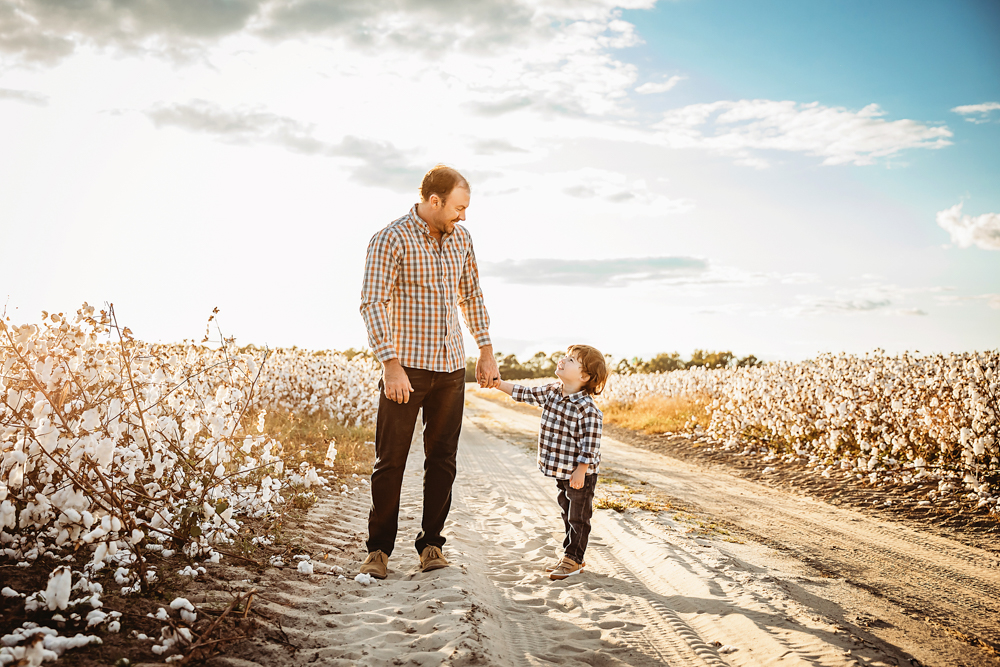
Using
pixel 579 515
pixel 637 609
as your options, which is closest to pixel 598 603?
pixel 637 609

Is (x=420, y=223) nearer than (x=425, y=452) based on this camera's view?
Yes

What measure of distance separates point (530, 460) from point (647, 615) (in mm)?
6680

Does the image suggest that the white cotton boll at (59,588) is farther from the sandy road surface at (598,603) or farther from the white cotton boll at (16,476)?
the sandy road surface at (598,603)

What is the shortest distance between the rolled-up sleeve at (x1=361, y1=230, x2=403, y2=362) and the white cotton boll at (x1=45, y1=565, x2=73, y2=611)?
1.93 meters

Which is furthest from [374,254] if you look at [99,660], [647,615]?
[647,615]

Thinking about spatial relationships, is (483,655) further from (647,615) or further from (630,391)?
(630,391)

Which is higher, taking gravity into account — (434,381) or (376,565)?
(434,381)

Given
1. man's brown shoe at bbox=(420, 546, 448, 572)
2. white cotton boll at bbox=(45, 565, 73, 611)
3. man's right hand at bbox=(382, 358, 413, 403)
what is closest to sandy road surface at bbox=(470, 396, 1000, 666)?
man's brown shoe at bbox=(420, 546, 448, 572)

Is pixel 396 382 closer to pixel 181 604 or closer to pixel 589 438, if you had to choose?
pixel 589 438

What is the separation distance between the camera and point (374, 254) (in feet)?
13.4

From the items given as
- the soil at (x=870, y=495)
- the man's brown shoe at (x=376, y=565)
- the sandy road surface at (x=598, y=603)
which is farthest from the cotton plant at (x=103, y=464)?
the soil at (x=870, y=495)

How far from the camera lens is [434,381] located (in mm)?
4223

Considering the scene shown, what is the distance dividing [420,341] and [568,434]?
1295 mm

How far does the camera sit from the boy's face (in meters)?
4.46
